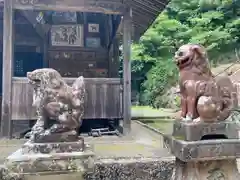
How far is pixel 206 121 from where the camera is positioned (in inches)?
125

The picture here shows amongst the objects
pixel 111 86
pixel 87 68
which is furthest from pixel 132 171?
pixel 87 68

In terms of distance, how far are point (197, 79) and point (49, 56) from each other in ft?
22.7

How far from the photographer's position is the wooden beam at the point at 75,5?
608cm

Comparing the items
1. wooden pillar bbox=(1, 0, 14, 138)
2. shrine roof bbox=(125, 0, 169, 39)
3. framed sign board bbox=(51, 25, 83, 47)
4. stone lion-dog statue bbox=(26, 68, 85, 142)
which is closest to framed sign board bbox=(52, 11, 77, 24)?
framed sign board bbox=(51, 25, 83, 47)

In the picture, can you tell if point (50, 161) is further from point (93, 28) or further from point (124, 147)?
point (93, 28)

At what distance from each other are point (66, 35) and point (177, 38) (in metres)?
10.0

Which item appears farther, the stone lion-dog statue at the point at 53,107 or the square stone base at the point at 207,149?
the stone lion-dog statue at the point at 53,107

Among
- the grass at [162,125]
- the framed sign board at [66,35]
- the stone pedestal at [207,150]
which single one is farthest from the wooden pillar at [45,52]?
the stone pedestal at [207,150]

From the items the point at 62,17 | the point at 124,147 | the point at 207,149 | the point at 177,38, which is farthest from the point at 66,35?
the point at 177,38

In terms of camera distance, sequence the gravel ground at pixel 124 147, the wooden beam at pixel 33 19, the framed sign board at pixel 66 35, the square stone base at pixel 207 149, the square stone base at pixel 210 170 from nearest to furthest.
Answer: the square stone base at pixel 207 149 < the square stone base at pixel 210 170 < the gravel ground at pixel 124 147 < the wooden beam at pixel 33 19 < the framed sign board at pixel 66 35

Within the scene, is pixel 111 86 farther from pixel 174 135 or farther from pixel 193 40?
pixel 193 40

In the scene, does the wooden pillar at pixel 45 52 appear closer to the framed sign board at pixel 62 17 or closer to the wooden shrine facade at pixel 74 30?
the wooden shrine facade at pixel 74 30

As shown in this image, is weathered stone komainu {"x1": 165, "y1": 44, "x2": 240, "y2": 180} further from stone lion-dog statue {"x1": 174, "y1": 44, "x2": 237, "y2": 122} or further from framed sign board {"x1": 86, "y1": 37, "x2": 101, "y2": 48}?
framed sign board {"x1": 86, "y1": 37, "x2": 101, "y2": 48}

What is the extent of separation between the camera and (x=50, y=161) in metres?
3.15
